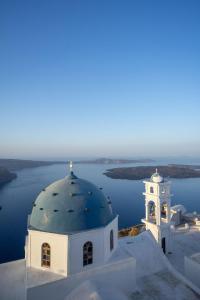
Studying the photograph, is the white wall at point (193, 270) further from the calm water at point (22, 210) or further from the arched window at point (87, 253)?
the calm water at point (22, 210)

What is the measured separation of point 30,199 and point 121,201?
58.6ft

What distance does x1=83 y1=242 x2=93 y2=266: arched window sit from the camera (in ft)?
31.6

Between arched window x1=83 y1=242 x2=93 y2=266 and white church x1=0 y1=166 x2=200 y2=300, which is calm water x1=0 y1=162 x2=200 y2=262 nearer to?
white church x1=0 y1=166 x2=200 y2=300

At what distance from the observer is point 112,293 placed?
827cm

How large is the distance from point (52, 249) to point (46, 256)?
386 millimetres

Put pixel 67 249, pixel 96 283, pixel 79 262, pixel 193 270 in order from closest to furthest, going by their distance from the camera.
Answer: pixel 96 283, pixel 67 249, pixel 79 262, pixel 193 270

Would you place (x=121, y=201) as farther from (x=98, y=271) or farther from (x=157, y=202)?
(x=98, y=271)

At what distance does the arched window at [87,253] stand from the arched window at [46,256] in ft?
4.18

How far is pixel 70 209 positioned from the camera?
9773mm

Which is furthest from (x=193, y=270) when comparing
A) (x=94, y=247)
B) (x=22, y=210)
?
(x=22, y=210)

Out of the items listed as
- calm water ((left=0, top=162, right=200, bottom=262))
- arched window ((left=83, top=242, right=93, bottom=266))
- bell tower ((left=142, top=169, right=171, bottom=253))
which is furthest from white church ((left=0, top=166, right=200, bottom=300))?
calm water ((left=0, top=162, right=200, bottom=262))

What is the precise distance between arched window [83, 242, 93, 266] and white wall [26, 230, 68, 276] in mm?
740

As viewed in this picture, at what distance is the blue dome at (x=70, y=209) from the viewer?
956cm

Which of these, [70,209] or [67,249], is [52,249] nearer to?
[67,249]
